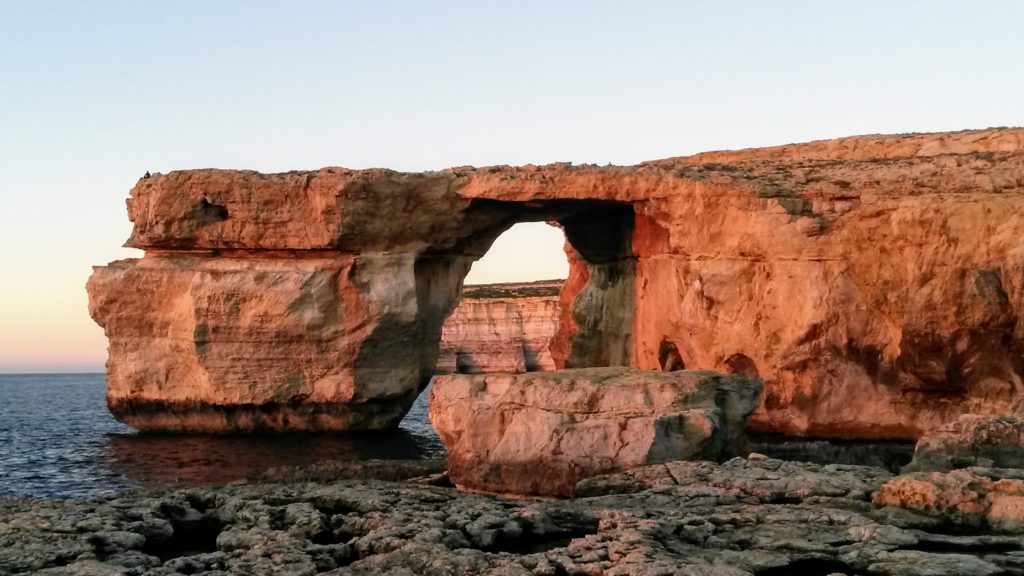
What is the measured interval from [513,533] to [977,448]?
7.38 m

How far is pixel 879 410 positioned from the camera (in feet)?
76.4

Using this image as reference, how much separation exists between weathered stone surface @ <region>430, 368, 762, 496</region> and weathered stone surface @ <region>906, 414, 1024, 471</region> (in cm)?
308

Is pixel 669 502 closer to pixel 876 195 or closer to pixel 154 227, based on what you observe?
pixel 876 195

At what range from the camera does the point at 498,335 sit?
65875mm

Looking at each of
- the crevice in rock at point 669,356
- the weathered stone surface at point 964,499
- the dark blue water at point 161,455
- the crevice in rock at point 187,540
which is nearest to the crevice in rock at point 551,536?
the crevice in rock at point 187,540

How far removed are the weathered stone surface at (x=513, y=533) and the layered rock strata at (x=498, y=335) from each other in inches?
2012

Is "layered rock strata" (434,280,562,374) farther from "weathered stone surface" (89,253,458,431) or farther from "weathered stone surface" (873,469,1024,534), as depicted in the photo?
"weathered stone surface" (873,469,1024,534)

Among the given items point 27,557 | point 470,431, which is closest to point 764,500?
point 470,431

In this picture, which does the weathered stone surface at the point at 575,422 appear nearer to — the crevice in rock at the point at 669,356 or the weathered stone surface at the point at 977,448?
the weathered stone surface at the point at 977,448

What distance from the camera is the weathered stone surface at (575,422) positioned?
14938mm

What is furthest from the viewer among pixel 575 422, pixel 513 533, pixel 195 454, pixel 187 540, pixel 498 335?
pixel 498 335

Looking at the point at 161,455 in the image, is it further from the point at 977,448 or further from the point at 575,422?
the point at 977,448

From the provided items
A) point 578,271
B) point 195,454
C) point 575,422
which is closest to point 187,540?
point 575,422

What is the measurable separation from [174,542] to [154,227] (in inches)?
631
